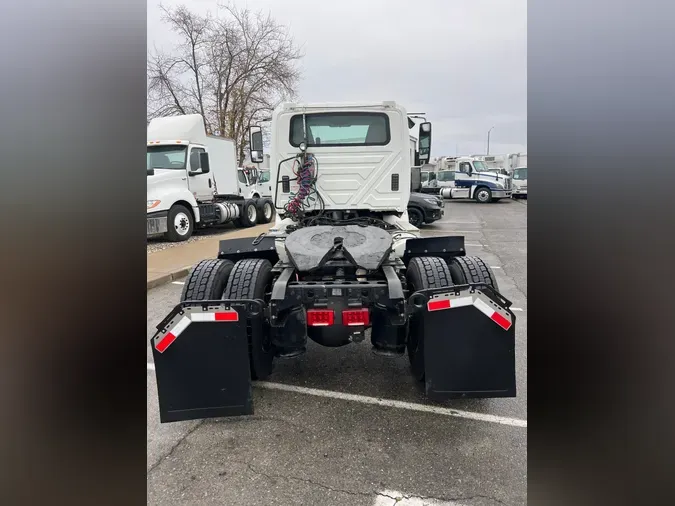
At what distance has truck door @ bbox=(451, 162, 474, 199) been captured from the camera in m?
25.6

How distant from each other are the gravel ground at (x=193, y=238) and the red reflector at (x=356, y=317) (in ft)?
25.8

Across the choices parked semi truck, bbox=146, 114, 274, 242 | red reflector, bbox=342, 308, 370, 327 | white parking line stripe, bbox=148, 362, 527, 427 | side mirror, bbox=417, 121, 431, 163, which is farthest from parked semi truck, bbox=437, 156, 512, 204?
red reflector, bbox=342, 308, 370, 327

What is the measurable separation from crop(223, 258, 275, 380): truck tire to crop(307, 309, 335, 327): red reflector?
45cm

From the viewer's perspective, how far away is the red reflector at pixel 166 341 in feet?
8.73

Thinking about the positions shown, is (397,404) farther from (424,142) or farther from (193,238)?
(193,238)

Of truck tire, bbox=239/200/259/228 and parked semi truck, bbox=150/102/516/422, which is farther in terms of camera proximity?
truck tire, bbox=239/200/259/228

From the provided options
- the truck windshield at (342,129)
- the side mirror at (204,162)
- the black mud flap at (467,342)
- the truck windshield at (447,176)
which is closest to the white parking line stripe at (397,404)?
the black mud flap at (467,342)

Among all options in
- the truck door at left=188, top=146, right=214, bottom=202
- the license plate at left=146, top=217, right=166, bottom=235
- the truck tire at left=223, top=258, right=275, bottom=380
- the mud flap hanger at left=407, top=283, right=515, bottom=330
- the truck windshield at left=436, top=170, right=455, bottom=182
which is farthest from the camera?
the truck windshield at left=436, top=170, right=455, bottom=182

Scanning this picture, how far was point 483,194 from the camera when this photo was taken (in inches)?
1006

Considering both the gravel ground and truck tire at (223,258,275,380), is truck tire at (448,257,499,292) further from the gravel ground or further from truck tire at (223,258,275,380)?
the gravel ground

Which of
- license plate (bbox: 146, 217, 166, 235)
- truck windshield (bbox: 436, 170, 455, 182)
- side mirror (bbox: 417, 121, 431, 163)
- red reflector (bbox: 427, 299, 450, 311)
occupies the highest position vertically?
truck windshield (bbox: 436, 170, 455, 182)

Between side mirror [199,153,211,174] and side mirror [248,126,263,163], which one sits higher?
side mirror [199,153,211,174]

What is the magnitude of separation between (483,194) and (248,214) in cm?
1604
